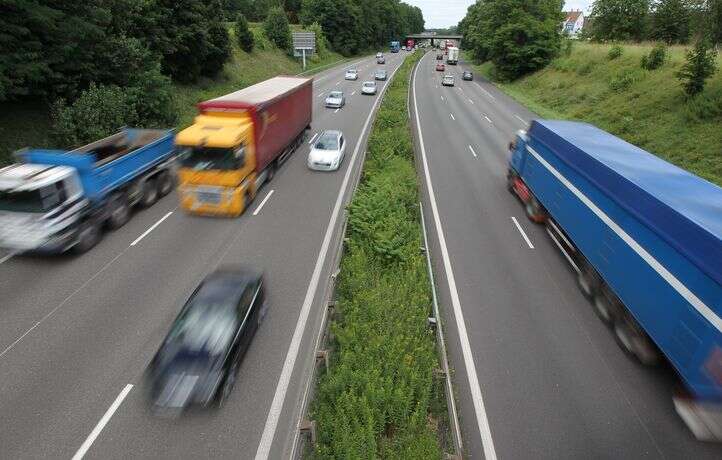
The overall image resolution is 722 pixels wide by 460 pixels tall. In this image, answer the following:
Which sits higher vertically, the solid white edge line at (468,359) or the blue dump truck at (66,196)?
the blue dump truck at (66,196)

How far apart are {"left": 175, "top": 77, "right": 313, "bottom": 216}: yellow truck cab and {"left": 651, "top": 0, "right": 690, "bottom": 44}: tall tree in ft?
199

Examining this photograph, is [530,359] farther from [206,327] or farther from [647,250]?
[206,327]

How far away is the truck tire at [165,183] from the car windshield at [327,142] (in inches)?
279

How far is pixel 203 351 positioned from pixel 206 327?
0.53 m

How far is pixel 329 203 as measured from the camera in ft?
58.2

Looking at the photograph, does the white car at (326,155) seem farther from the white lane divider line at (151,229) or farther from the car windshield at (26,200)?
the car windshield at (26,200)

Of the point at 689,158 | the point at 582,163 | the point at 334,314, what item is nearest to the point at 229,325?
the point at 334,314

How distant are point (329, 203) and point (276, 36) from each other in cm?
5311

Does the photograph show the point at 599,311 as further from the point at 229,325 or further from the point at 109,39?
the point at 109,39

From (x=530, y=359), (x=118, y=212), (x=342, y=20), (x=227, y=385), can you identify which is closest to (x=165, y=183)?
(x=118, y=212)

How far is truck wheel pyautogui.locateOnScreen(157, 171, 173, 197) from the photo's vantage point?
17.6 metres

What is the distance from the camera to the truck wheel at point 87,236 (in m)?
13.2

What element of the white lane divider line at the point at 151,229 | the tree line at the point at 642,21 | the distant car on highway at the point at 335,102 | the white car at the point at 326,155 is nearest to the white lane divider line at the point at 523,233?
the white car at the point at 326,155

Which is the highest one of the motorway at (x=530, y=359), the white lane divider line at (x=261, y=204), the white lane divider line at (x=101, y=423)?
the white lane divider line at (x=261, y=204)
